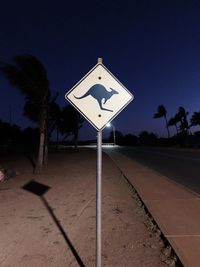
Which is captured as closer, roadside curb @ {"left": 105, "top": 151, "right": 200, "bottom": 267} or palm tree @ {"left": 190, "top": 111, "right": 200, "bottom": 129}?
roadside curb @ {"left": 105, "top": 151, "right": 200, "bottom": 267}

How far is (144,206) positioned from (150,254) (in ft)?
13.6

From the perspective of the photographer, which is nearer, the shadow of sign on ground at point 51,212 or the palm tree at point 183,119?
the shadow of sign on ground at point 51,212

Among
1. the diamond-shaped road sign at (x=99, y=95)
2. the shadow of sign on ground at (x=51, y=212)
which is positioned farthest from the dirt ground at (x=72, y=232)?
the diamond-shaped road sign at (x=99, y=95)

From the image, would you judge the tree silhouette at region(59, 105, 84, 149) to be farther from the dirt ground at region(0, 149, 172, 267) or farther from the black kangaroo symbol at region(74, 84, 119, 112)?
the black kangaroo symbol at region(74, 84, 119, 112)

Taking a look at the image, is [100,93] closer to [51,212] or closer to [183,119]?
[51,212]

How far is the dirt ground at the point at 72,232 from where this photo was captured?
6.22 metres

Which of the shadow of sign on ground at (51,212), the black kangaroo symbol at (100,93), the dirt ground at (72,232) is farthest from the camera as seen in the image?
the shadow of sign on ground at (51,212)

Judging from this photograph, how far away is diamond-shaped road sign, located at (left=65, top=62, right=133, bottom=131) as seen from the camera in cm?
528

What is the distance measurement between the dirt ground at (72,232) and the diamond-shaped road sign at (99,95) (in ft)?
7.21

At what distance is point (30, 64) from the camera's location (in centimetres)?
2080

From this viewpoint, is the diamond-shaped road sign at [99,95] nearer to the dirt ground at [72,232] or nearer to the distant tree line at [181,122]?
the dirt ground at [72,232]

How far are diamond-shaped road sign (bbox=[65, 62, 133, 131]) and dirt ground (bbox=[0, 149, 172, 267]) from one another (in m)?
2.20

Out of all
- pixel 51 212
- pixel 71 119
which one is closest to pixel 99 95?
pixel 51 212

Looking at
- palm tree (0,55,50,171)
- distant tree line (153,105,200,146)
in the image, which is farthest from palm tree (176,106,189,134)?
palm tree (0,55,50,171)
